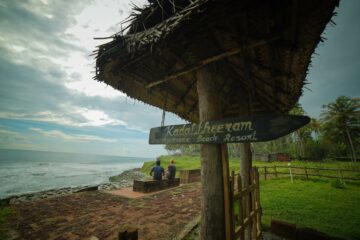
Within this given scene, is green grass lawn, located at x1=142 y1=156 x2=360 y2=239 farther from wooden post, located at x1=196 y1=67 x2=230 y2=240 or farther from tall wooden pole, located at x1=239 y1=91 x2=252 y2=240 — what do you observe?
wooden post, located at x1=196 y1=67 x2=230 y2=240

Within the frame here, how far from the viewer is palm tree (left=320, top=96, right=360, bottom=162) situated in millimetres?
32750

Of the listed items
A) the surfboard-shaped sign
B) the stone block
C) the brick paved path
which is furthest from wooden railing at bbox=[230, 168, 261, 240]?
the stone block

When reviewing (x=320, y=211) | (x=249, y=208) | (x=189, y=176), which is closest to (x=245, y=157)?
(x=249, y=208)

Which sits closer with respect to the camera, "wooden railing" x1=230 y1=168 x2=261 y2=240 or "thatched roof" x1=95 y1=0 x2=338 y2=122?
"thatched roof" x1=95 y1=0 x2=338 y2=122

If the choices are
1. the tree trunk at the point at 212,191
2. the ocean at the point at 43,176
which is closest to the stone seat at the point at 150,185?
the tree trunk at the point at 212,191

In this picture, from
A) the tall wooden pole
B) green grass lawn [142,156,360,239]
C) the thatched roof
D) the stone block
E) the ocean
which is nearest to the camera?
the thatched roof

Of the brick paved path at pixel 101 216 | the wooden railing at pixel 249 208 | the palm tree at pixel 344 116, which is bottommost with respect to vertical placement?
the brick paved path at pixel 101 216

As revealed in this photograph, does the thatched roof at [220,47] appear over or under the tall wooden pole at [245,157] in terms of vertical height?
over

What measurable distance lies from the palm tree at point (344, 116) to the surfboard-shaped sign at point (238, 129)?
139 feet

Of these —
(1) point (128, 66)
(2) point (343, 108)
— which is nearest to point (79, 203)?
(1) point (128, 66)

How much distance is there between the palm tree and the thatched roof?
39.1 m

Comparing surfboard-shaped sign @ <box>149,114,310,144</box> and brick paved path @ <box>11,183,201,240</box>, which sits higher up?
surfboard-shaped sign @ <box>149,114,310,144</box>

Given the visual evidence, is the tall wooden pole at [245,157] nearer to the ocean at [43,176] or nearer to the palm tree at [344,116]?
the ocean at [43,176]

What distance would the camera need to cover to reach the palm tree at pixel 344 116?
32750 millimetres
